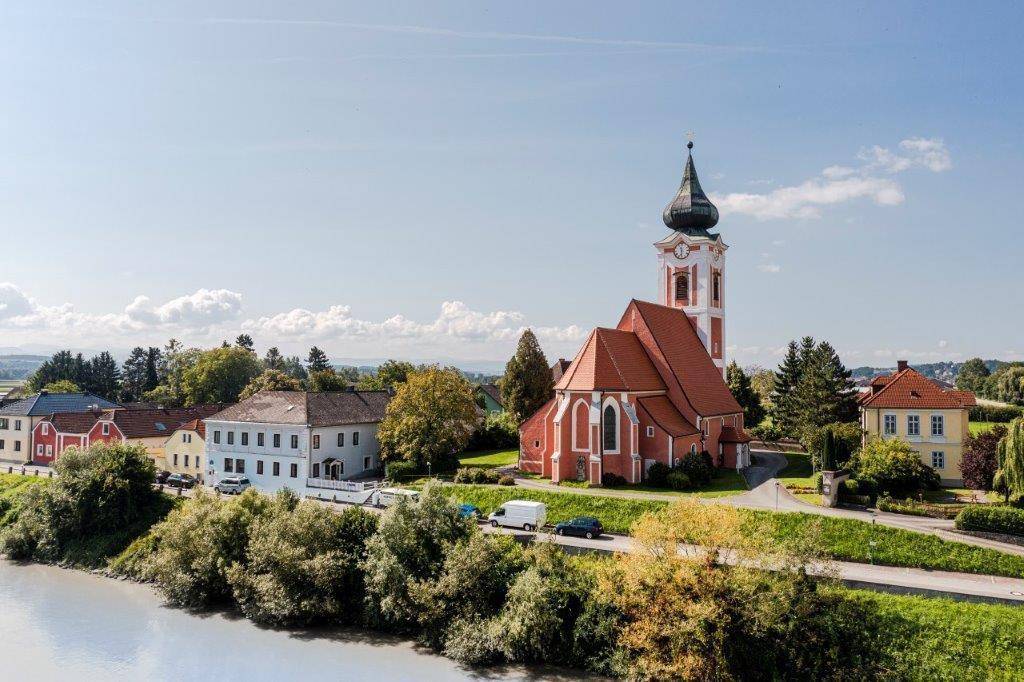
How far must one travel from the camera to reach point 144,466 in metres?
39.9

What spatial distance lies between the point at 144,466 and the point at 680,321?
35193 mm

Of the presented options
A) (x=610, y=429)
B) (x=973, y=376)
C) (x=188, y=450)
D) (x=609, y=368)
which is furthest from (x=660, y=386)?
(x=973, y=376)

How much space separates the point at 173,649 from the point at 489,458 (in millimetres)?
28193

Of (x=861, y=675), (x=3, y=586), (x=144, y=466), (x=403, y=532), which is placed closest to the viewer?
(x=861, y=675)

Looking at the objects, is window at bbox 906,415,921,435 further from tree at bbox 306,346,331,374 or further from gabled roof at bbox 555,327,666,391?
tree at bbox 306,346,331,374

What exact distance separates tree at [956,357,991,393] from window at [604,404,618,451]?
93881mm

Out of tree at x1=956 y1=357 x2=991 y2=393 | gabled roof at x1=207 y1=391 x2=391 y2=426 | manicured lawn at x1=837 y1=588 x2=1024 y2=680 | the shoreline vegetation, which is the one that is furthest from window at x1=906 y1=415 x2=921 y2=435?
tree at x1=956 y1=357 x2=991 y2=393

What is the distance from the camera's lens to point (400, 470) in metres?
43.8

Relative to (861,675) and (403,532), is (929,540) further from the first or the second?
(403,532)

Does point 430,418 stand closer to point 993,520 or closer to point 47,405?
point 993,520

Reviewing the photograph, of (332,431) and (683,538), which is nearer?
(683,538)

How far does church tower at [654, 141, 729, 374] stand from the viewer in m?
53.8

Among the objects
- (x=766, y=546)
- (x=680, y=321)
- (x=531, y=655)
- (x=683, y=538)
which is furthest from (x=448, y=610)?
(x=680, y=321)

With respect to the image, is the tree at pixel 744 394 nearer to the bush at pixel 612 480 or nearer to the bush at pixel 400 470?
the bush at pixel 612 480
